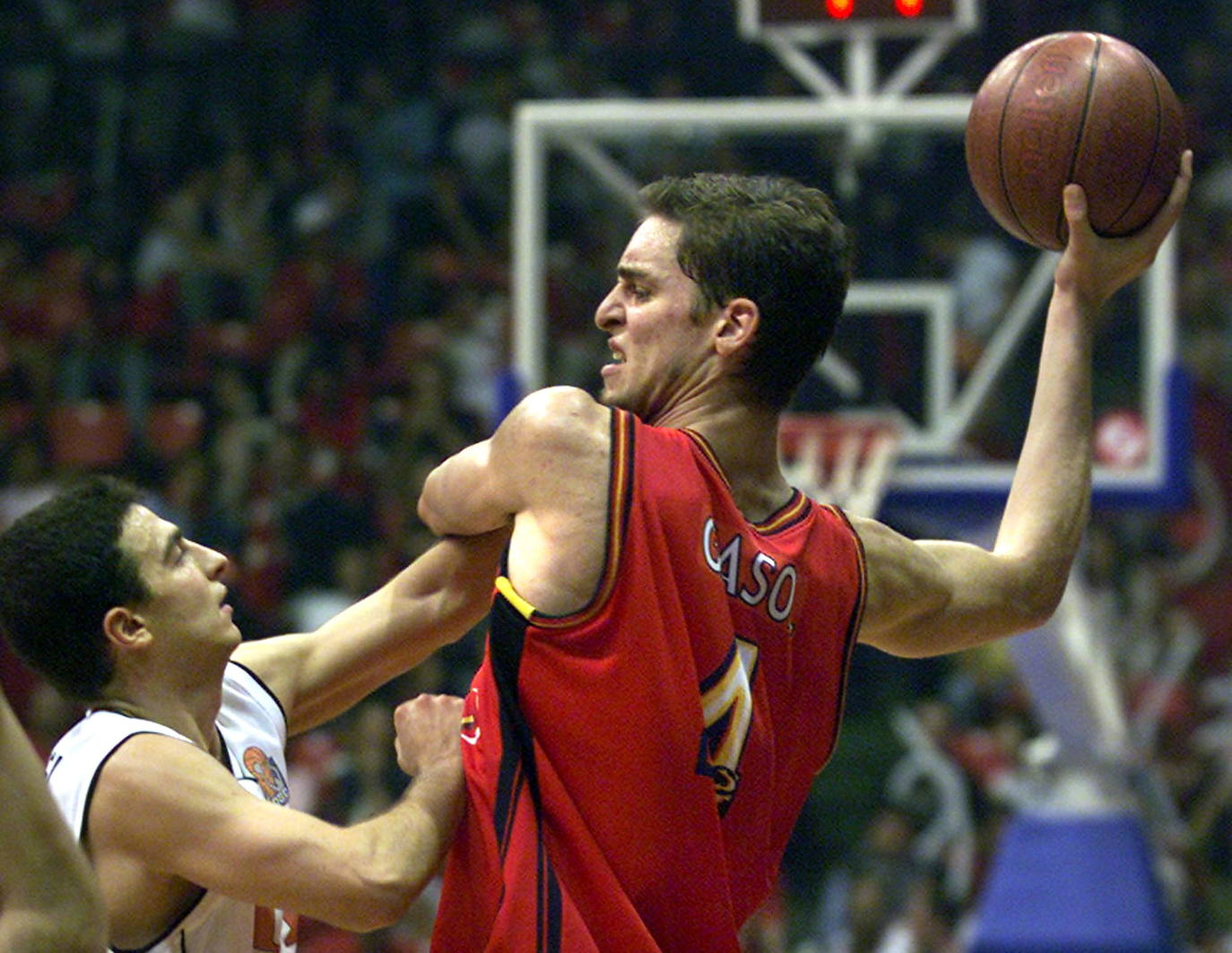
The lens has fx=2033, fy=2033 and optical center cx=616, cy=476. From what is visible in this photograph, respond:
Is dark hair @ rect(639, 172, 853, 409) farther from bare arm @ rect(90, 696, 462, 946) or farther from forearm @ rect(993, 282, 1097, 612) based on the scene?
bare arm @ rect(90, 696, 462, 946)

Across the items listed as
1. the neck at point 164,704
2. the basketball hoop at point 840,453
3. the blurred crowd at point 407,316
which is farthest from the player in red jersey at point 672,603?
the blurred crowd at point 407,316

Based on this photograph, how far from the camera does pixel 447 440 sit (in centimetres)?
955

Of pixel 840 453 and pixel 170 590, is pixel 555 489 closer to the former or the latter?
pixel 170 590

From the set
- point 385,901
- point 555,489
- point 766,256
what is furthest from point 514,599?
point 766,256

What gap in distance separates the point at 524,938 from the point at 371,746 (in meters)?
5.79

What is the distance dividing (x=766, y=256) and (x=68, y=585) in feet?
3.48

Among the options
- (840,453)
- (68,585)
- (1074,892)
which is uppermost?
(68,585)

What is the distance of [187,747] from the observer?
108 inches

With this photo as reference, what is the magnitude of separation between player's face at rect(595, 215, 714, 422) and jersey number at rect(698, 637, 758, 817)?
369mm

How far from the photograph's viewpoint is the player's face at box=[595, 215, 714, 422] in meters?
2.76

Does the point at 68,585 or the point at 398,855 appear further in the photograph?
the point at 68,585

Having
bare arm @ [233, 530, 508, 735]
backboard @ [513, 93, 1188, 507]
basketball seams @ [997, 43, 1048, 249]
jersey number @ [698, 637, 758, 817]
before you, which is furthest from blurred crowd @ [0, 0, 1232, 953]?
jersey number @ [698, 637, 758, 817]

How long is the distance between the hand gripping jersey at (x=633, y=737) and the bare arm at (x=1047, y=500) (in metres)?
0.40

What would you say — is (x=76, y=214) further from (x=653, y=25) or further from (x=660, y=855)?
(x=660, y=855)
